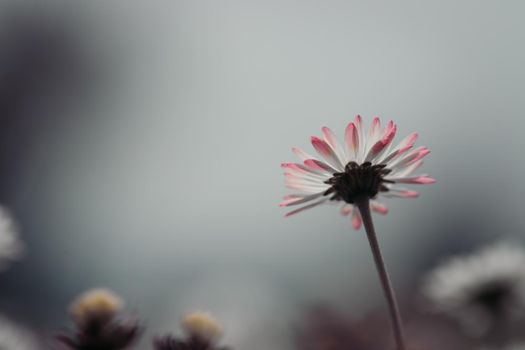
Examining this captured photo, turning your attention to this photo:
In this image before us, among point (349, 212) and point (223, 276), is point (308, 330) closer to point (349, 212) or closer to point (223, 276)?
point (349, 212)

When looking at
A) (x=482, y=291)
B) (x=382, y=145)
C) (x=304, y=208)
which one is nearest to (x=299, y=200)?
(x=304, y=208)

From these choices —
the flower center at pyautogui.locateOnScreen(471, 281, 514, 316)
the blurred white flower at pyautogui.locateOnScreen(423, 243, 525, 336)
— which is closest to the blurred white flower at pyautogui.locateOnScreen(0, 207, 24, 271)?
the blurred white flower at pyautogui.locateOnScreen(423, 243, 525, 336)

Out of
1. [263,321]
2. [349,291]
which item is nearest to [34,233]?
[349,291]

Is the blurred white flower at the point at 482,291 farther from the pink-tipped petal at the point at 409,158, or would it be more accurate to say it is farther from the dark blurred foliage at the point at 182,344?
the dark blurred foliage at the point at 182,344

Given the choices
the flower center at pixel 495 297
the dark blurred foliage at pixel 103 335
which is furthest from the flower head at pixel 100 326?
the flower center at pixel 495 297

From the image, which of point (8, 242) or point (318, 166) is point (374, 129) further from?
point (8, 242)

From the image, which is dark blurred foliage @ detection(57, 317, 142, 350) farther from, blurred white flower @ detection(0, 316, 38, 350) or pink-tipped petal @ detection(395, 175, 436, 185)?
pink-tipped petal @ detection(395, 175, 436, 185)
